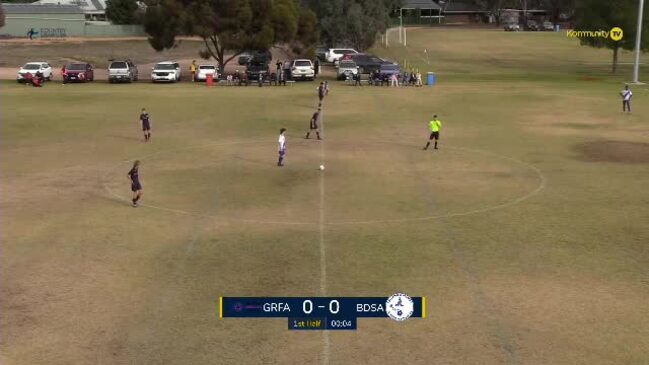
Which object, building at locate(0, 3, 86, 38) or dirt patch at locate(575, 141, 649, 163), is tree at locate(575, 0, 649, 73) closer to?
dirt patch at locate(575, 141, 649, 163)

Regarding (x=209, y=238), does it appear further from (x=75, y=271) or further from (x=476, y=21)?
(x=476, y=21)

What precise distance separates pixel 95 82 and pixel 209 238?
4181 centimetres

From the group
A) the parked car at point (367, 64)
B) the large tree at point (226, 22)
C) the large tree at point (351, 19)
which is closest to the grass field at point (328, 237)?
the large tree at point (226, 22)

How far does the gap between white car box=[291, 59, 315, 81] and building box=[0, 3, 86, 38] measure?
203 feet

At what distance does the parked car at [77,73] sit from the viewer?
52.4m

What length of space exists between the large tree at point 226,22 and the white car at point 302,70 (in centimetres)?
291

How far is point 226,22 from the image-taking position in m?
52.8

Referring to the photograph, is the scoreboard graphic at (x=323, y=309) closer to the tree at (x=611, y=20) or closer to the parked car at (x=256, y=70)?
the parked car at (x=256, y=70)

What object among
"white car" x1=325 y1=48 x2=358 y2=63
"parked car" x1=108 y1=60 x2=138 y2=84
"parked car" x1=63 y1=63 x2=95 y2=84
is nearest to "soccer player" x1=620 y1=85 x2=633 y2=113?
"white car" x1=325 y1=48 x2=358 y2=63

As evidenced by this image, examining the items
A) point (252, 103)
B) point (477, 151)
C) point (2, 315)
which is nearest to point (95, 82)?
point (252, 103)

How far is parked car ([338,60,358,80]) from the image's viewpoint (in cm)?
5378

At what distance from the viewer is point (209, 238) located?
16734 mm

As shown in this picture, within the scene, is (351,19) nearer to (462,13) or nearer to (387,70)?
(387,70)

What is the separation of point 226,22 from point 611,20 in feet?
111
